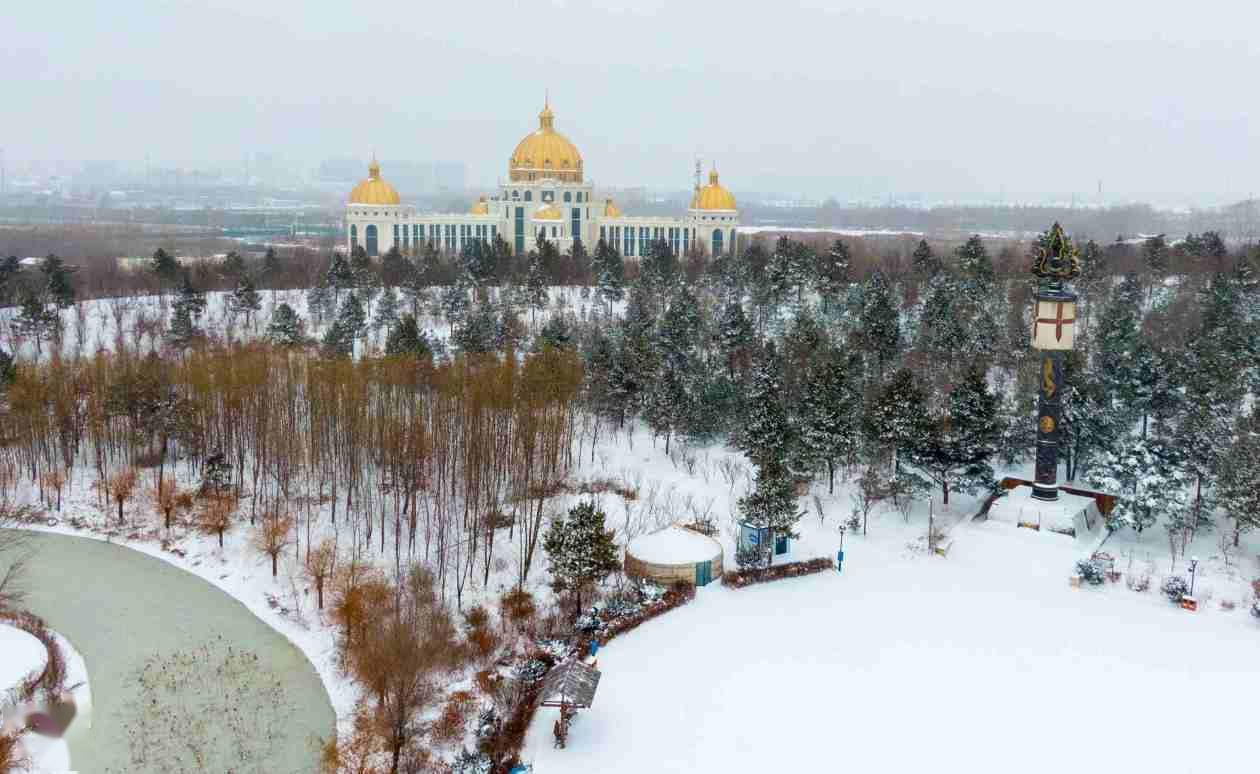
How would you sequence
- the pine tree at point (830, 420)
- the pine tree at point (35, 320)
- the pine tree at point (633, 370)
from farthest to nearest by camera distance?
the pine tree at point (35, 320) < the pine tree at point (633, 370) < the pine tree at point (830, 420)

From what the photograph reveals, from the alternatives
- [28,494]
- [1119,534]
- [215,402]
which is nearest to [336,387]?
[215,402]

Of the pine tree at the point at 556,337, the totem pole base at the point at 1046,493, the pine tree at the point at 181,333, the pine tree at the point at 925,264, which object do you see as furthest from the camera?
the pine tree at the point at 925,264

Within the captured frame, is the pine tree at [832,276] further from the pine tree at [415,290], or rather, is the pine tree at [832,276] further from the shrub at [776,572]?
the shrub at [776,572]

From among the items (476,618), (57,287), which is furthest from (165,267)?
(476,618)

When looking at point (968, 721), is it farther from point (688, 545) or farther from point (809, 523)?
point (809, 523)

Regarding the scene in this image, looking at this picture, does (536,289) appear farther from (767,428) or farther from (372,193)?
(372,193)

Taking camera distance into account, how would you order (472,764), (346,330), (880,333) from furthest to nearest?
(346,330)
(880,333)
(472,764)

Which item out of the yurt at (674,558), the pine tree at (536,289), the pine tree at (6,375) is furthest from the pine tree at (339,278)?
the yurt at (674,558)
